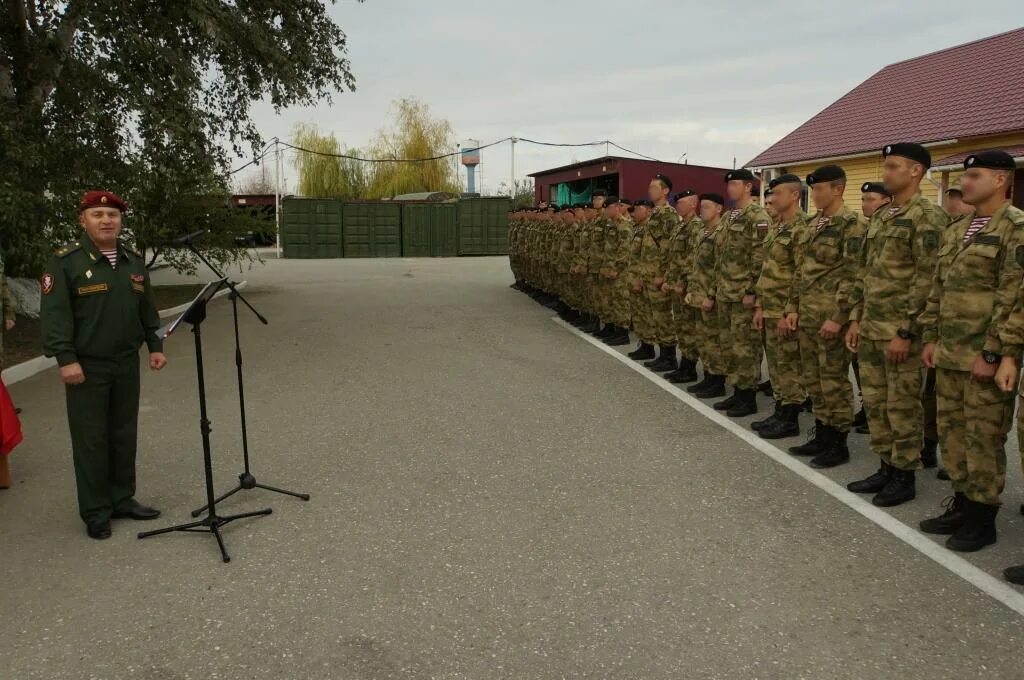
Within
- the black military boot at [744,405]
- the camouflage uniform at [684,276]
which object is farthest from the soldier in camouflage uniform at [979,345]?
the camouflage uniform at [684,276]

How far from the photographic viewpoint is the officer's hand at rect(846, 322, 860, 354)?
4.77 m

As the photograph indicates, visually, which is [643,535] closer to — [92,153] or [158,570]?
[158,570]

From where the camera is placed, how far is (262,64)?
11.1 m

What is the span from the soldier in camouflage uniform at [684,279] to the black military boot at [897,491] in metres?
3.04

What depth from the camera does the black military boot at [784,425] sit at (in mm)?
5695

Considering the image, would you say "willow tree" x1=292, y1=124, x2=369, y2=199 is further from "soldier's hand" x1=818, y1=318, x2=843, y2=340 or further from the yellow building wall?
"soldier's hand" x1=818, y1=318, x2=843, y2=340

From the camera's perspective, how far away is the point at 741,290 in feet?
21.0

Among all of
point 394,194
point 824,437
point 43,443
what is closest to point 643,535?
point 824,437

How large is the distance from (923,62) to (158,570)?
2269 centimetres

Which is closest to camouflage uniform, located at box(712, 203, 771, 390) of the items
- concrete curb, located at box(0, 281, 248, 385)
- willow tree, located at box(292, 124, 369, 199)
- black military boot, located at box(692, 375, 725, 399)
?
black military boot, located at box(692, 375, 725, 399)

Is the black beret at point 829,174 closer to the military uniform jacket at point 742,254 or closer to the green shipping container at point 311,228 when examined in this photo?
the military uniform jacket at point 742,254

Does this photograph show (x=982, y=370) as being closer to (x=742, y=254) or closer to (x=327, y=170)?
(x=742, y=254)

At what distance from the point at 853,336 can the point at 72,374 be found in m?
4.31

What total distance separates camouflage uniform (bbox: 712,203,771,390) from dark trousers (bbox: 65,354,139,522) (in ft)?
14.4
